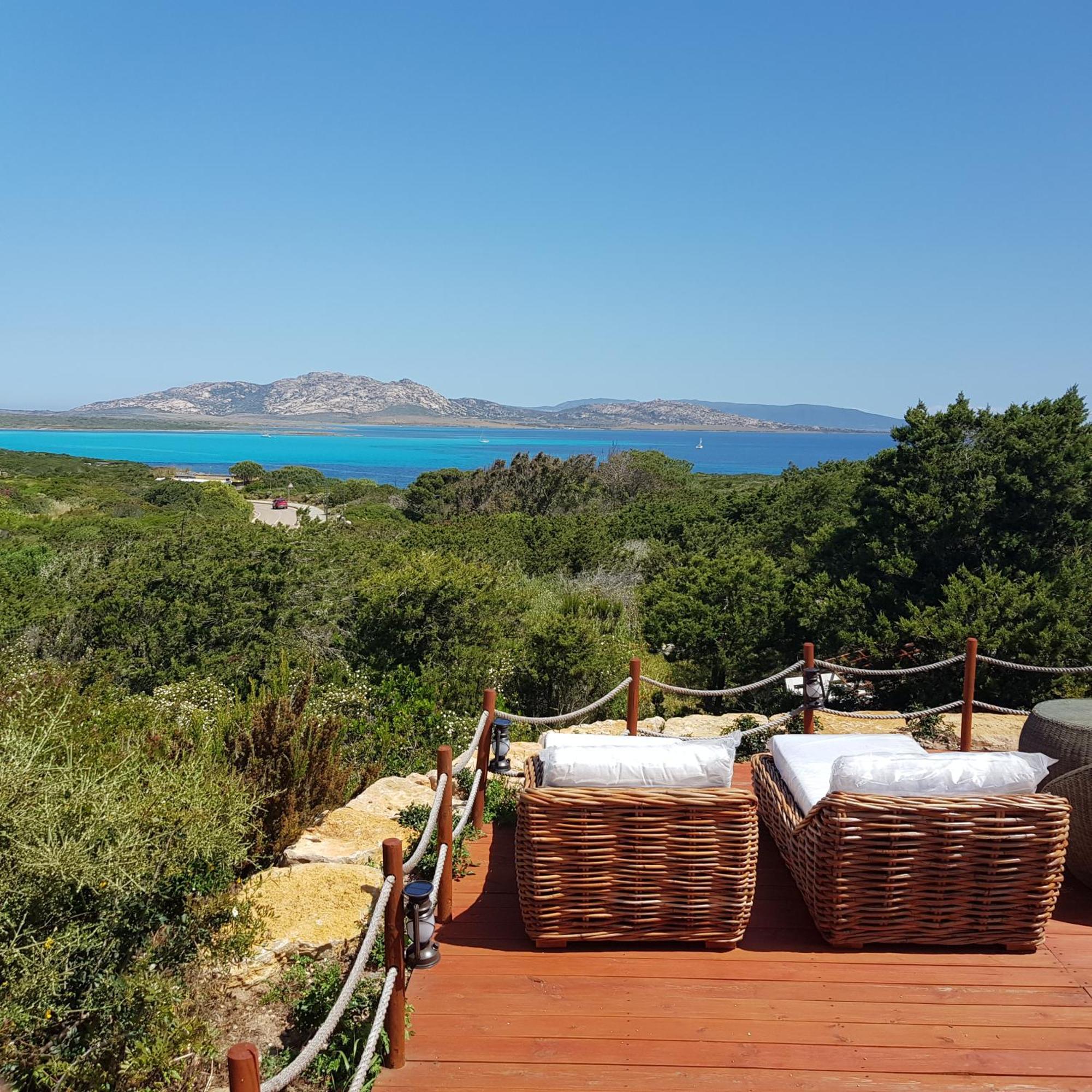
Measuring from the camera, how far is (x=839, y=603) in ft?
40.5

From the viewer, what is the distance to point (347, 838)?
4906 millimetres

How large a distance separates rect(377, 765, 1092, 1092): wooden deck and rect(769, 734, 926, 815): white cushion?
0.60m

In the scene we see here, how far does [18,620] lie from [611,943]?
457 inches

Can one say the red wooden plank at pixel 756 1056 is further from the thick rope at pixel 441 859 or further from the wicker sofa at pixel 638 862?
the thick rope at pixel 441 859

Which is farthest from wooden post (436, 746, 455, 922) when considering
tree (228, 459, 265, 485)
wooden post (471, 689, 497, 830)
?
tree (228, 459, 265, 485)

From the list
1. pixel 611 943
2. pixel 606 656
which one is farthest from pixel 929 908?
pixel 606 656

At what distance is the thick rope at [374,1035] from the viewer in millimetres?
2434

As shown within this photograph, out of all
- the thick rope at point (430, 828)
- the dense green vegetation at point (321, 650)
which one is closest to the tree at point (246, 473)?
the dense green vegetation at point (321, 650)

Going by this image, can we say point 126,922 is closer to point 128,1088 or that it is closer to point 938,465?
point 128,1088

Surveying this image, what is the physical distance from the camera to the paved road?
153 ft

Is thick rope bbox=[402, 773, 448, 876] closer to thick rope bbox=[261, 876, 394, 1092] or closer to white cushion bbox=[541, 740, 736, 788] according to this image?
thick rope bbox=[261, 876, 394, 1092]

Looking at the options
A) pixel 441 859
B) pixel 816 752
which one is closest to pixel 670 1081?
pixel 441 859

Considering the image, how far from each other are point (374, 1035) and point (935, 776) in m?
2.53

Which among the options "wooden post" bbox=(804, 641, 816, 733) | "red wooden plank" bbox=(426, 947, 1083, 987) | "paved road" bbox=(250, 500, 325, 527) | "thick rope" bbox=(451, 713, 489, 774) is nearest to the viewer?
"red wooden plank" bbox=(426, 947, 1083, 987)
